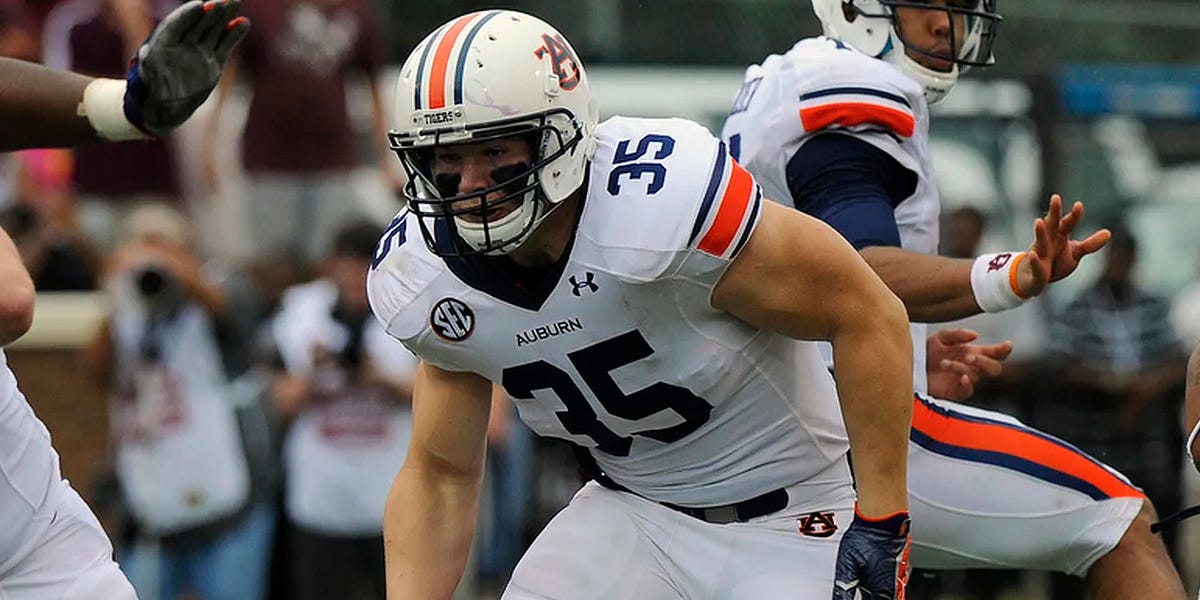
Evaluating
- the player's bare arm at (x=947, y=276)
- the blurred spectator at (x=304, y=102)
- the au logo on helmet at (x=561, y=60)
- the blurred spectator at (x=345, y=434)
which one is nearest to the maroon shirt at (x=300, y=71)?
the blurred spectator at (x=304, y=102)

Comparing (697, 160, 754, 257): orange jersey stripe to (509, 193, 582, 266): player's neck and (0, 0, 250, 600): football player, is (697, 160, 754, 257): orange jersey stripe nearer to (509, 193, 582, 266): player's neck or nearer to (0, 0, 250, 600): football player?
(509, 193, 582, 266): player's neck

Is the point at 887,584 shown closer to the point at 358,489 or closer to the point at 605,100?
the point at 358,489

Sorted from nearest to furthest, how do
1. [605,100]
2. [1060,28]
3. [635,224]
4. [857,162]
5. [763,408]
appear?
[635,224] → [763,408] → [857,162] → [605,100] → [1060,28]

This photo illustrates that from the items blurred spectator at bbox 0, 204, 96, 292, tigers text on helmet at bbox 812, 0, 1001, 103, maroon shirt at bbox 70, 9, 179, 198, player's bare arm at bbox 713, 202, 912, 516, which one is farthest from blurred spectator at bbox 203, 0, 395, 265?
player's bare arm at bbox 713, 202, 912, 516

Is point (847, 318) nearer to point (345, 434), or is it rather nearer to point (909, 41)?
point (909, 41)

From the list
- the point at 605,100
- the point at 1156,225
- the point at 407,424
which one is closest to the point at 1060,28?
the point at 1156,225

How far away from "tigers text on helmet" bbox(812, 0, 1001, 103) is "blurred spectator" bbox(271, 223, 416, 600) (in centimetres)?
338

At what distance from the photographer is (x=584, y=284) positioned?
387 cm

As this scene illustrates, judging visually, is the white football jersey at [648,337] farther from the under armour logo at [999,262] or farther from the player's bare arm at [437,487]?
the under armour logo at [999,262]

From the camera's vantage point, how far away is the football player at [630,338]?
12.6 ft

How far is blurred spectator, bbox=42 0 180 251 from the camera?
29.9ft

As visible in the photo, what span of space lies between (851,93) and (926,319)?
1.77 ft

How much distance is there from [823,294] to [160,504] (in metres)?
4.60

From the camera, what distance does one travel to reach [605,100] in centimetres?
1018
